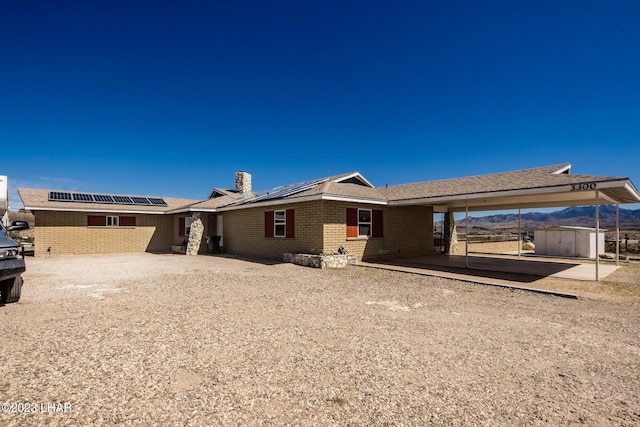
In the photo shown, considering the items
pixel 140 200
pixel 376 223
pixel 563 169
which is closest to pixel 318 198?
pixel 376 223

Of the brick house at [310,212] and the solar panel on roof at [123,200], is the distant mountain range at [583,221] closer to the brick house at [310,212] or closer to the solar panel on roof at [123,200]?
the brick house at [310,212]

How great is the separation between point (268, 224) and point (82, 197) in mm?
13146

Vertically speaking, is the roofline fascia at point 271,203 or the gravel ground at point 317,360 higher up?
the roofline fascia at point 271,203

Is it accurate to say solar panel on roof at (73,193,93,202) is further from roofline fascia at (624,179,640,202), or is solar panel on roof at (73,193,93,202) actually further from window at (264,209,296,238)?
roofline fascia at (624,179,640,202)

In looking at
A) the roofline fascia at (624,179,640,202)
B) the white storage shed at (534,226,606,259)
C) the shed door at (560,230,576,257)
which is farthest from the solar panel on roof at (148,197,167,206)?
the shed door at (560,230,576,257)

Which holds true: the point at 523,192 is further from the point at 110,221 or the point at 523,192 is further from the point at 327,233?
the point at 110,221

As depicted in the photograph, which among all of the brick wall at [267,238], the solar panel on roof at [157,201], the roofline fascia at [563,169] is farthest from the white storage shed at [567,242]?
the solar panel on roof at [157,201]

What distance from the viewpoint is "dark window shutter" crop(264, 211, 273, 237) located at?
1626 centimetres

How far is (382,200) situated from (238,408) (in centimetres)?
1260

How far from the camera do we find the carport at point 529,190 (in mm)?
9398

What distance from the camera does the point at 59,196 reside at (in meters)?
20.0

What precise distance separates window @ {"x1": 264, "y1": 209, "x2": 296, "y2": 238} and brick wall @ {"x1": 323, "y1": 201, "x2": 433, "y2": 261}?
2153 mm

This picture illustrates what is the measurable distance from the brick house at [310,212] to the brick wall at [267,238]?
44 millimetres

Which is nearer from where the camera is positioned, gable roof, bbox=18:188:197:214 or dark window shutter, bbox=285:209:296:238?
dark window shutter, bbox=285:209:296:238
